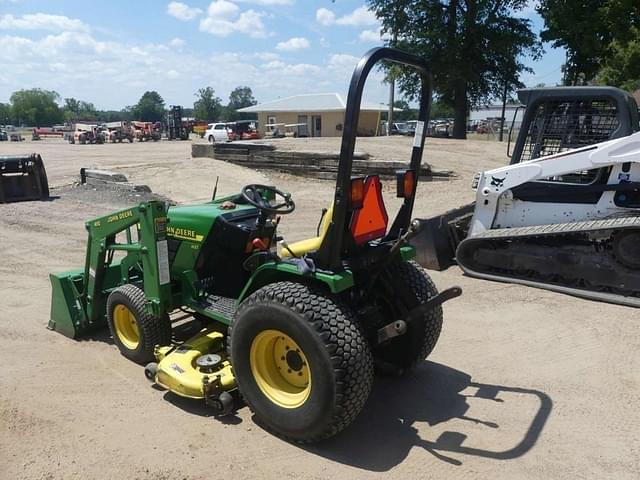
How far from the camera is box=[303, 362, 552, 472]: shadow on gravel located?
324 centimetres

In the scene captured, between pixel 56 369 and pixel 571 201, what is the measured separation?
5.60 m

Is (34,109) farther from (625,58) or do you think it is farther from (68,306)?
(68,306)

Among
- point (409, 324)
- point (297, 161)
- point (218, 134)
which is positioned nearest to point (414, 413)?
point (409, 324)

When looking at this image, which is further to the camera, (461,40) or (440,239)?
(461,40)

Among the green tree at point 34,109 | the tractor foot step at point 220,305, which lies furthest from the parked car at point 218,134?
the green tree at point 34,109

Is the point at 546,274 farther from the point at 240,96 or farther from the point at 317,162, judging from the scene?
the point at 240,96

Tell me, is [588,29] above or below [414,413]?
above

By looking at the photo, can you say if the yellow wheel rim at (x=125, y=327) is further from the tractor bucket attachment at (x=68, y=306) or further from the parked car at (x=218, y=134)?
the parked car at (x=218, y=134)

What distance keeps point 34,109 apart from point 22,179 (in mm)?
109896

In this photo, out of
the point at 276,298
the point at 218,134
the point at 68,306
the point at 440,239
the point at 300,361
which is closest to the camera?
the point at 276,298

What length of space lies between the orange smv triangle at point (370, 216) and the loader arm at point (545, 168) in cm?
361

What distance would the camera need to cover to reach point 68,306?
4.89 metres

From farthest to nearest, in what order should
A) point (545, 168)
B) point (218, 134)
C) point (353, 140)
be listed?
point (218, 134)
point (545, 168)
point (353, 140)

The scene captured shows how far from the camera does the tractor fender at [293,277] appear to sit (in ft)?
10.3
